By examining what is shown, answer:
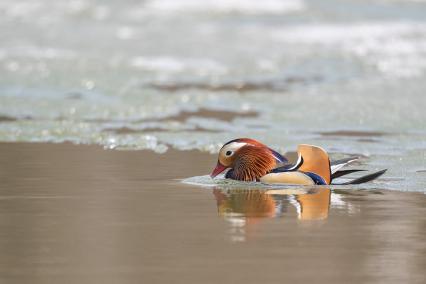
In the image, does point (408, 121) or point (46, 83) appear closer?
point (408, 121)

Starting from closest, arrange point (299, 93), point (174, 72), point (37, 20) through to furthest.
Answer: point (299, 93), point (174, 72), point (37, 20)

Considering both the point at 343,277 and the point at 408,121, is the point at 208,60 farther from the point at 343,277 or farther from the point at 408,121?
the point at 343,277

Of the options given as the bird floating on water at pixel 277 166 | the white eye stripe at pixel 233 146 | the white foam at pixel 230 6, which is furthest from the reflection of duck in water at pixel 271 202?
the white foam at pixel 230 6

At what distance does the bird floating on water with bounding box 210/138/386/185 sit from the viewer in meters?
A: 9.44

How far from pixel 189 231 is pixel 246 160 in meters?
2.47

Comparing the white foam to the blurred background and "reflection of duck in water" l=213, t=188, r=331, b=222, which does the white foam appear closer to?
the blurred background

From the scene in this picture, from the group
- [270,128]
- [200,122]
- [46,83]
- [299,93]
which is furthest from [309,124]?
[46,83]

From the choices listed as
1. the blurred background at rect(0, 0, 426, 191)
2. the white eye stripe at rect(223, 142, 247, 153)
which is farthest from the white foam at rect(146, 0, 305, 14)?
the white eye stripe at rect(223, 142, 247, 153)

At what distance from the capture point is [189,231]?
7.35 m

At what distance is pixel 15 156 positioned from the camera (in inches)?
461

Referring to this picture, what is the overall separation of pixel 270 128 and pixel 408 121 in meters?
1.59

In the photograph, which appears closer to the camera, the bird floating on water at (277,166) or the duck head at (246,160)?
the bird floating on water at (277,166)

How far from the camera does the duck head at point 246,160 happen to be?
9742 mm

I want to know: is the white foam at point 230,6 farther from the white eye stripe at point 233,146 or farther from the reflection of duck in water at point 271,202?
the reflection of duck in water at point 271,202
